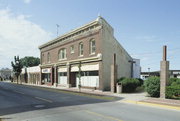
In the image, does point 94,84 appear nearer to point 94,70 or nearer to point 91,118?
point 94,70

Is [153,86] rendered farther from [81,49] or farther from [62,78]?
[62,78]

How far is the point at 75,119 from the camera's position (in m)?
8.98

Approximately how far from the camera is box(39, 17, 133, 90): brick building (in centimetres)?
2556

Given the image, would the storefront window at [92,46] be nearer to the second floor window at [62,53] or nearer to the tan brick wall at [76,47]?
the tan brick wall at [76,47]

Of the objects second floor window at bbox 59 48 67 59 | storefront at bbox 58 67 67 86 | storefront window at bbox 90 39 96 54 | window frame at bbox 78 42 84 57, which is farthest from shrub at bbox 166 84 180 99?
second floor window at bbox 59 48 67 59

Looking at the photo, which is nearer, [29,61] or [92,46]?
[92,46]

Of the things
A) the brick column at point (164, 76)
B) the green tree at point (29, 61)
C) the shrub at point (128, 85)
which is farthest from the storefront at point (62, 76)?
the green tree at point (29, 61)

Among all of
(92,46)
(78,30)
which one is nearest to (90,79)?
(92,46)

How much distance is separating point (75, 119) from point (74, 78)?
23881 millimetres

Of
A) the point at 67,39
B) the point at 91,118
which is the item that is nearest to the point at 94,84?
the point at 67,39

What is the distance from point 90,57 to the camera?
89.9ft

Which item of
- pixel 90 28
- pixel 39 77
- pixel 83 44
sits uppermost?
pixel 90 28

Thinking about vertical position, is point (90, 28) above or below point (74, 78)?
above

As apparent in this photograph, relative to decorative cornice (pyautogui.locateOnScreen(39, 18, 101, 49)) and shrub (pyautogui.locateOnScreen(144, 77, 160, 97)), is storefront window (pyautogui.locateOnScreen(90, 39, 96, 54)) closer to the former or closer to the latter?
decorative cornice (pyautogui.locateOnScreen(39, 18, 101, 49))
